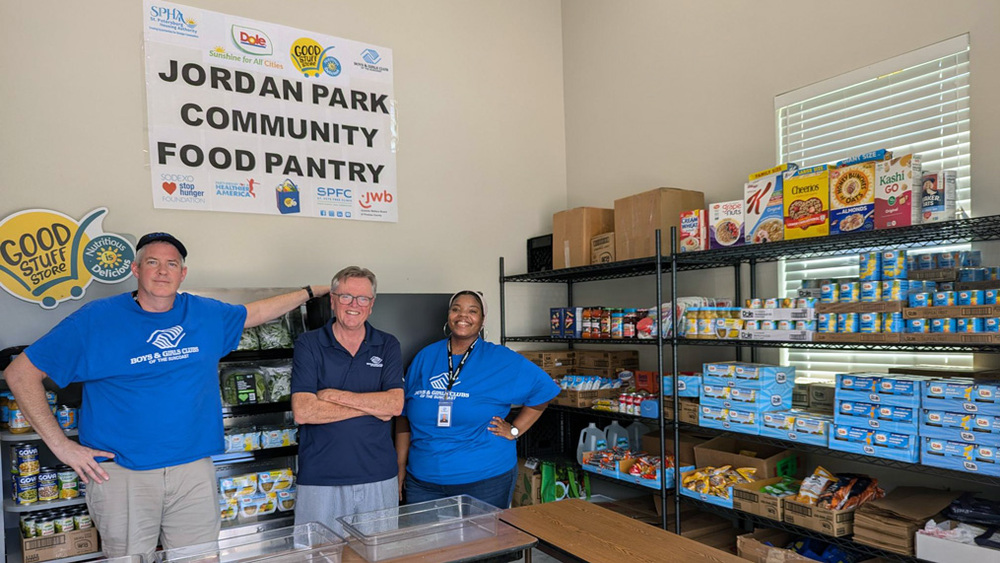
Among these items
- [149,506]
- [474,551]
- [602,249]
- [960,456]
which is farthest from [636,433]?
[149,506]

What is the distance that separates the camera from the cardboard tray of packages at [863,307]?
2.87m

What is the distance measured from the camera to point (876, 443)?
295 cm

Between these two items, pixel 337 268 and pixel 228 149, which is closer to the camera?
pixel 228 149

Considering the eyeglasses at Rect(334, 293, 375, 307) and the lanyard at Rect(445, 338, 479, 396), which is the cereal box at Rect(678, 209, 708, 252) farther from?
the eyeglasses at Rect(334, 293, 375, 307)

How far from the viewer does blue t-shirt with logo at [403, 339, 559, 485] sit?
10.4 ft

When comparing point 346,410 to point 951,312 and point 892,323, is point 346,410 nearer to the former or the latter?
point 892,323

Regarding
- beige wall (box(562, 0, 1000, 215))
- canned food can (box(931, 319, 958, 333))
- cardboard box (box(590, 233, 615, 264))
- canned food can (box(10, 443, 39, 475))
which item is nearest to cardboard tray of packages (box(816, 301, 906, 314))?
canned food can (box(931, 319, 958, 333))

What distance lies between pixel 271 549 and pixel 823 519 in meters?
2.35

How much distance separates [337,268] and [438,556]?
2873mm

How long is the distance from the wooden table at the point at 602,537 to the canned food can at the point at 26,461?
7.65ft

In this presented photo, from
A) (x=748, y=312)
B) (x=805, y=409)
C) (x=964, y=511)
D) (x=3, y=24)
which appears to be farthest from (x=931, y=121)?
(x=3, y=24)

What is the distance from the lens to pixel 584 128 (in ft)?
17.8

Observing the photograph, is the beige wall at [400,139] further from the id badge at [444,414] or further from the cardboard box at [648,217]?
the id badge at [444,414]

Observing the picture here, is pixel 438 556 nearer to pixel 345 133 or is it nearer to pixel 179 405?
pixel 179 405
